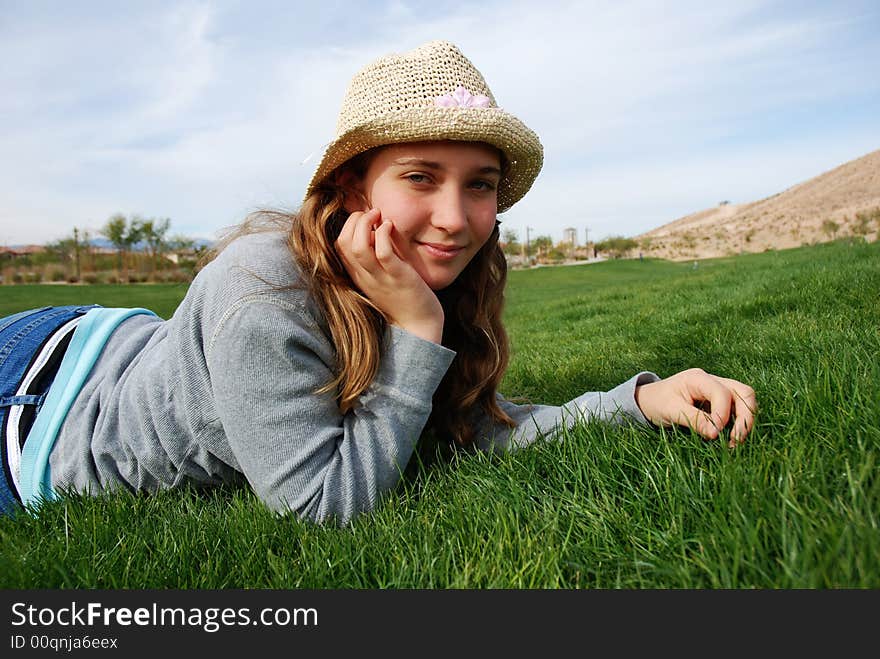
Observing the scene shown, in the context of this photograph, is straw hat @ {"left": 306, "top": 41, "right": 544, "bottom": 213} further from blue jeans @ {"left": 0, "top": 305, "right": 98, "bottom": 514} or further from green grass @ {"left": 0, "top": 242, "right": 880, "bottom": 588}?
blue jeans @ {"left": 0, "top": 305, "right": 98, "bottom": 514}

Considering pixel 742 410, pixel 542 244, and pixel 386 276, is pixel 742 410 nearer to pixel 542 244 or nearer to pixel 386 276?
pixel 386 276

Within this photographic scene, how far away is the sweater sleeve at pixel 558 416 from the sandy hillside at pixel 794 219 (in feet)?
175

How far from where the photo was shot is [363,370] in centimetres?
201

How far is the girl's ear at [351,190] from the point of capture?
2.27 metres

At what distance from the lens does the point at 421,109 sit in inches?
78.4

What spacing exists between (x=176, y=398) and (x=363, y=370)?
662 mm

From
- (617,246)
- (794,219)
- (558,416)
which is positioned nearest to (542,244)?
(617,246)

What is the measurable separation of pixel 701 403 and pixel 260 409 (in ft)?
4.69

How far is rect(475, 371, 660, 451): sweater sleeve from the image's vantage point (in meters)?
2.20

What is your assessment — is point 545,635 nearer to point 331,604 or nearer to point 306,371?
point 331,604

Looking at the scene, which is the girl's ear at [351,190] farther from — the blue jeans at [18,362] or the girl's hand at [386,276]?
the blue jeans at [18,362]

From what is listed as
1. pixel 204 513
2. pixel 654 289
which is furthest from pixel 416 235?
pixel 654 289

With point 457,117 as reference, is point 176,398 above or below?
below

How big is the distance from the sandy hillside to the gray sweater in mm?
54013
